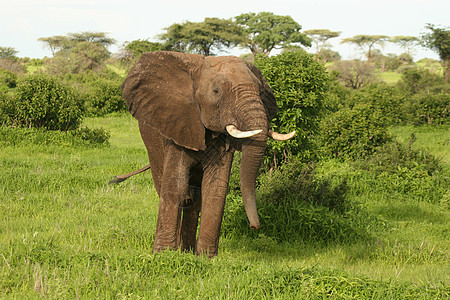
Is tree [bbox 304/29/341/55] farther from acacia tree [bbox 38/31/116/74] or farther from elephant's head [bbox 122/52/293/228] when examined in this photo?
elephant's head [bbox 122/52/293/228]

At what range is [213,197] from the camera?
18.3ft

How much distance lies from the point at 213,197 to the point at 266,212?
7.66 feet

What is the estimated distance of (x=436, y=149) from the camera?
54.9ft

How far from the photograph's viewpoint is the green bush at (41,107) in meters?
15.1

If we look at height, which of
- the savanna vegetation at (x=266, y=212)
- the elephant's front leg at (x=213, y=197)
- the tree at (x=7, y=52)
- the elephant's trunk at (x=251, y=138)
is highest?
the elephant's trunk at (x=251, y=138)

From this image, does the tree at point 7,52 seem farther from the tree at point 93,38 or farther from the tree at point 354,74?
the tree at point 354,74

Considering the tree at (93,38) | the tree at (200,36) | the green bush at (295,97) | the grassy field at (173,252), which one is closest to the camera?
the grassy field at (173,252)

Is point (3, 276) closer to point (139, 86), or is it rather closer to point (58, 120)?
point (139, 86)

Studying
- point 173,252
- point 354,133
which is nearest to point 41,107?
point 354,133

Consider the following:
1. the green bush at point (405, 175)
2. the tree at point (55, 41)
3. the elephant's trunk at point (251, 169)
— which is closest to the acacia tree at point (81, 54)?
the tree at point (55, 41)

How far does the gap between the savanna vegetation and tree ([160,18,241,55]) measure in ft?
84.9

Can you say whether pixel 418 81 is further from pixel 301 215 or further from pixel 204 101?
pixel 204 101

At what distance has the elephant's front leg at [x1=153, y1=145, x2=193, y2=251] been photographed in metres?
5.57

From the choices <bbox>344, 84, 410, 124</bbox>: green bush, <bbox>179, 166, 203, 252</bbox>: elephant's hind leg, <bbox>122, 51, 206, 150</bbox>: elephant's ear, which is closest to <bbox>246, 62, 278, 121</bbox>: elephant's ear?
<bbox>122, 51, 206, 150</bbox>: elephant's ear
